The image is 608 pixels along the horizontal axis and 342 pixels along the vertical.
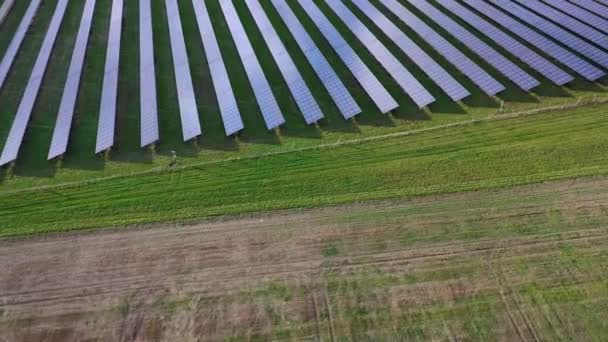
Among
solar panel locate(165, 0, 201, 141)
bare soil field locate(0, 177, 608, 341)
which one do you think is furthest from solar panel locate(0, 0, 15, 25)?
bare soil field locate(0, 177, 608, 341)

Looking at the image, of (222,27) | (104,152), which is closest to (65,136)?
(104,152)

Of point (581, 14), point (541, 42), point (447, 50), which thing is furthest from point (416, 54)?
point (581, 14)

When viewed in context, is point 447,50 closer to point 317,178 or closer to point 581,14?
point 581,14

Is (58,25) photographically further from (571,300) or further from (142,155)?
(571,300)

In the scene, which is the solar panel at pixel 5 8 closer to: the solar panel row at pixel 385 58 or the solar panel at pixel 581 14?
the solar panel row at pixel 385 58

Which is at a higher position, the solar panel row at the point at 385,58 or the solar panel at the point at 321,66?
the solar panel row at the point at 385,58

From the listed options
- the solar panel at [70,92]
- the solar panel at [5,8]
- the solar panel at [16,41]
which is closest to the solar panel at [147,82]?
the solar panel at [70,92]

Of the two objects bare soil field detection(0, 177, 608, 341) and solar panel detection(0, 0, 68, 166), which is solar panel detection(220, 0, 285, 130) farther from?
solar panel detection(0, 0, 68, 166)
